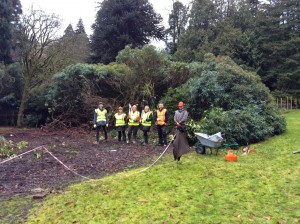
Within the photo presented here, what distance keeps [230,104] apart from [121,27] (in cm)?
1936

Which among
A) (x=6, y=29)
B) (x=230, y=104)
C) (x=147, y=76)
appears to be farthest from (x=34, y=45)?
(x=230, y=104)

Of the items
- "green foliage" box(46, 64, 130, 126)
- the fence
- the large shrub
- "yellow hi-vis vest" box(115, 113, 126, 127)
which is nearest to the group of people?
"yellow hi-vis vest" box(115, 113, 126, 127)

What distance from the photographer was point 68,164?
29.2 feet

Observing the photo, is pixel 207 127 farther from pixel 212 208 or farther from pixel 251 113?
pixel 212 208

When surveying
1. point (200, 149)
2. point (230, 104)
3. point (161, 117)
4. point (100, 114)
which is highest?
point (230, 104)

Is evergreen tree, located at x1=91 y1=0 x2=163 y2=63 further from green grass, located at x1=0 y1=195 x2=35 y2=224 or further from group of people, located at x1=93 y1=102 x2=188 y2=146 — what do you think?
green grass, located at x1=0 y1=195 x2=35 y2=224

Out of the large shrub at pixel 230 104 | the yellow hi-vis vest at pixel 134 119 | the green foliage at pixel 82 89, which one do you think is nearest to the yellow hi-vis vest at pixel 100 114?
the yellow hi-vis vest at pixel 134 119

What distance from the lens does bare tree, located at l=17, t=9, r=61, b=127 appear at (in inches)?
826

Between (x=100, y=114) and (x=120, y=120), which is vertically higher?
(x=100, y=114)

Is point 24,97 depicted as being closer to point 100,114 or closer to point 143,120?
point 100,114

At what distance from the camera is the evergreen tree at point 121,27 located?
2934 centimetres

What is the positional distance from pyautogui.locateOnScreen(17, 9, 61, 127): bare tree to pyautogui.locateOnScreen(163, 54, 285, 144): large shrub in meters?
10.8

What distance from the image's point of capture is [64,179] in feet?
24.7

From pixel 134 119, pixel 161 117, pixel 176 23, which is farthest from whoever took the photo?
pixel 176 23
